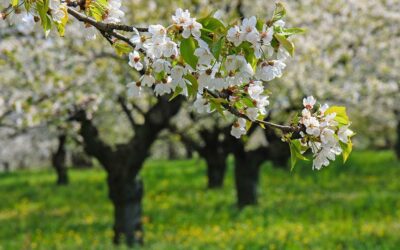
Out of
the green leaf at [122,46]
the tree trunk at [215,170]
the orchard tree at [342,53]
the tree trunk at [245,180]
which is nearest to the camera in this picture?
the green leaf at [122,46]

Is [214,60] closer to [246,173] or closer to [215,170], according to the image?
[246,173]

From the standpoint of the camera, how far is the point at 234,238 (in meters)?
11.4

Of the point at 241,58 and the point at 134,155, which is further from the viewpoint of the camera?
the point at 134,155

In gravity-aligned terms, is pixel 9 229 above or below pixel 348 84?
below

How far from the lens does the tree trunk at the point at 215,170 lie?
21.9m

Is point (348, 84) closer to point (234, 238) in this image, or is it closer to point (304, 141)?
point (234, 238)

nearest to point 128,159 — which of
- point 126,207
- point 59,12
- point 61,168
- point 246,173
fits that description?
point 126,207

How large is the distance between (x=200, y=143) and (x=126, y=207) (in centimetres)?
1192

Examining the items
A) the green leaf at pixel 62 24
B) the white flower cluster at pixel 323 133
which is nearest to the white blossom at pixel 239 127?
the white flower cluster at pixel 323 133

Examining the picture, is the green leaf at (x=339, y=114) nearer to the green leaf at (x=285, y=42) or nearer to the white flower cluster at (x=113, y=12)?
the green leaf at (x=285, y=42)

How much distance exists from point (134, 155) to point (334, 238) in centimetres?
401

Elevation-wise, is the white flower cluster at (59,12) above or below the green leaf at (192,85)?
above

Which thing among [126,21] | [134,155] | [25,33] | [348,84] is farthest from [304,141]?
[348,84]

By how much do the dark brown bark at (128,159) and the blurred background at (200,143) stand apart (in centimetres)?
2
